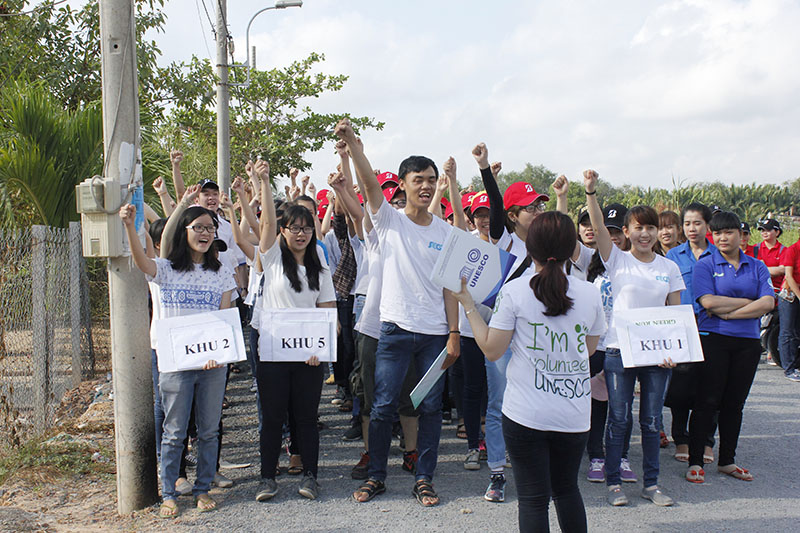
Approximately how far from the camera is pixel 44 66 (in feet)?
36.8

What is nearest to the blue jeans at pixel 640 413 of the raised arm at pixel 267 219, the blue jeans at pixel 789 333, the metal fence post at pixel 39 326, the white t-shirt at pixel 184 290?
the raised arm at pixel 267 219

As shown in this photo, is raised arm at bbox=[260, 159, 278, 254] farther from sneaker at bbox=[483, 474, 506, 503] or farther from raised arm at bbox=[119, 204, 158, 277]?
sneaker at bbox=[483, 474, 506, 503]

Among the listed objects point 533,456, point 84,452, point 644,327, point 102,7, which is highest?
point 102,7

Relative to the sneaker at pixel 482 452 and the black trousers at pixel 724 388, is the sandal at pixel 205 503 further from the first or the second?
the black trousers at pixel 724 388

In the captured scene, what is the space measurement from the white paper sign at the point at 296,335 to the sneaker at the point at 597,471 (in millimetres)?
2130

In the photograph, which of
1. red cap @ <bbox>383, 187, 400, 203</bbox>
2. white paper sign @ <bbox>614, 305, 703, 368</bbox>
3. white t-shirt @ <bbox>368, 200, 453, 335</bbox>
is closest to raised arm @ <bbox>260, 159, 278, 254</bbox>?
white t-shirt @ <bbox>368, 200, 453, 335</bbox>

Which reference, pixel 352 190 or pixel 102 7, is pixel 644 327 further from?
pixel 102 7

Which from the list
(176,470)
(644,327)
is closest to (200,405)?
(176,470)

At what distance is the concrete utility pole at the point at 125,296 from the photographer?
425cm

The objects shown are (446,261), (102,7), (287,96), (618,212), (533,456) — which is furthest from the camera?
(287,96)

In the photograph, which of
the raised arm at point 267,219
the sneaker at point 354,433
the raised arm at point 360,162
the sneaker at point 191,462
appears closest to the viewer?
the raised arm at point 360,162

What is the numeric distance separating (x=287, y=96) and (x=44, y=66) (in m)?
11.1

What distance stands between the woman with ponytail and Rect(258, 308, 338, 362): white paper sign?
163 cm

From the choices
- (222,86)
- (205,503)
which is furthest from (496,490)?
(222,86)
